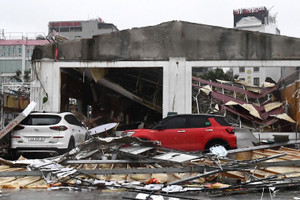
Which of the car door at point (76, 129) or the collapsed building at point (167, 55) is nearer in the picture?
the car door at point (76, 129)

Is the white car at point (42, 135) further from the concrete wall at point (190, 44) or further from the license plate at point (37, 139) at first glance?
the concrete wall at point (190, 44)

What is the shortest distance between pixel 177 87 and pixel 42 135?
7.48 metres

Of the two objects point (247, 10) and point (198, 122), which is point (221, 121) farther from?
point (247, 10)

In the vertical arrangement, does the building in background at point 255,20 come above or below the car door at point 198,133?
above

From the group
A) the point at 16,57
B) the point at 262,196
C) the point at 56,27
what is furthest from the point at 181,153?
the point at 56,27

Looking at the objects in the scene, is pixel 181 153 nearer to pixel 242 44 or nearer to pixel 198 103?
pixel 242 44

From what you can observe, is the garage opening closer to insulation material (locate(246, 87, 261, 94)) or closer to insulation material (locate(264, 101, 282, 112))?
insulation material (locate(246, 87, 261, 94))

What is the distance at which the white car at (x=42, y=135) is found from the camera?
42.4ft

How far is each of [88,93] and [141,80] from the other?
4.38 metres

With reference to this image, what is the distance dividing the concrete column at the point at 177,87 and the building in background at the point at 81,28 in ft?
227

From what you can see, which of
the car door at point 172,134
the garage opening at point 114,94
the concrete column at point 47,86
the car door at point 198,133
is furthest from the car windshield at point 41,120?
the garage opening at point 114,94

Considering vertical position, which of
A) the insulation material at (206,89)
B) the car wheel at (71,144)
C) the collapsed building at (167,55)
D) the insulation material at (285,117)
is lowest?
the car wheel at (71,144)

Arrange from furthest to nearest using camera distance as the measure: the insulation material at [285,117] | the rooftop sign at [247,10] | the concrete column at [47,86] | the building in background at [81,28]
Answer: the rooftop sign at [247,10] → the building in background at [81,28] → the insulation material at [285,117] → the concrete column at [47,86]

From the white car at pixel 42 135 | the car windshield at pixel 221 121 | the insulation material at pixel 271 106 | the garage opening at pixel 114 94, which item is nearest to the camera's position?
the white car at pixel 42 135
